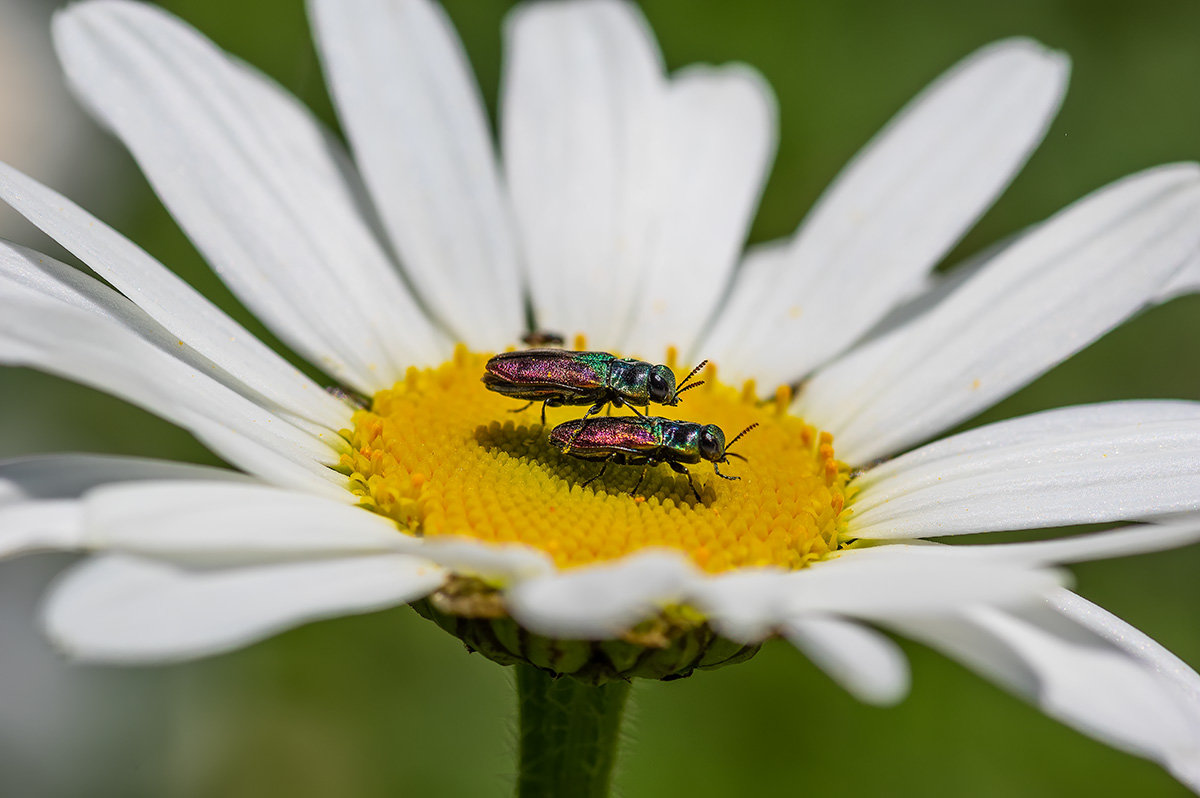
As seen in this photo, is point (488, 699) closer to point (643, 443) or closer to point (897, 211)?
point (643, 443)

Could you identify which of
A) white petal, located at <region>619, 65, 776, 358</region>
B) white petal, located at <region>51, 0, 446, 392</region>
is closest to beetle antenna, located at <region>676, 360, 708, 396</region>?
white petal, located at <region>619, 65, 776, 358</region>

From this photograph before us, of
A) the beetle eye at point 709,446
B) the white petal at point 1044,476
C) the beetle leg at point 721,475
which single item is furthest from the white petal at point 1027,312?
the beetle eye at point 709,446

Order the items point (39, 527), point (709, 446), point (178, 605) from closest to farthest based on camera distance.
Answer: point (178, 605)
point (39, 527)
point (709, 446)

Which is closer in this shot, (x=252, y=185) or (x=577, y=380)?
(x=577, y=380)

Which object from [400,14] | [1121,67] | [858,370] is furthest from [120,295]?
[1121,67]

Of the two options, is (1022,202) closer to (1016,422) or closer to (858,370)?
(858,370)

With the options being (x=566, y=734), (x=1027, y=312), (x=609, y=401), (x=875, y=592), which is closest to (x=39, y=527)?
(x=566, y=734)

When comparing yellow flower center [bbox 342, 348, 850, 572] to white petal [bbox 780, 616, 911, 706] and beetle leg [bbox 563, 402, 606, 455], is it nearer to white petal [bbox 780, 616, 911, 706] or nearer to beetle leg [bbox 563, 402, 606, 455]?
beetle leg [bbox 563, 402, 606, 455]
